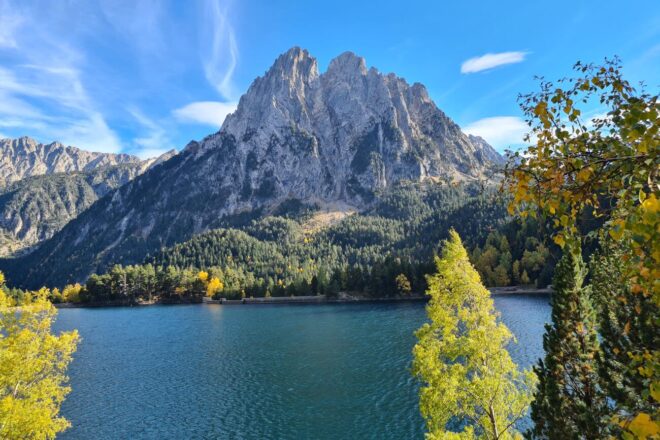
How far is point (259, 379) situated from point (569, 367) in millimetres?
53507

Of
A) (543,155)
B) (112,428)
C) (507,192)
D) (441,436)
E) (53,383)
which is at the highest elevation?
(543,155)

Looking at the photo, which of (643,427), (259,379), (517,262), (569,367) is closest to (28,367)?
(643,427)

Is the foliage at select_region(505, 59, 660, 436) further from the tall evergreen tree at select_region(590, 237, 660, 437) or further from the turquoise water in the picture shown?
the turquoise water

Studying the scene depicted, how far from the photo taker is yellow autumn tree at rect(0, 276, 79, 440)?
2397cm

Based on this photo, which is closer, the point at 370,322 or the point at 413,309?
the point at 370,322

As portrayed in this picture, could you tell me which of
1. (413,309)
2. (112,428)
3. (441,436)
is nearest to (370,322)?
(413,309)

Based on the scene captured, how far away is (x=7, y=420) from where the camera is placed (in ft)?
76.2

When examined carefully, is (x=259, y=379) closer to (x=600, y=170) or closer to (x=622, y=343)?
(x=622, y=343)

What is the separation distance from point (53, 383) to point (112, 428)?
2792 cm

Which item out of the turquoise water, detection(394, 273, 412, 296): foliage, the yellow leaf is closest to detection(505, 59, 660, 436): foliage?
the yellow leaf

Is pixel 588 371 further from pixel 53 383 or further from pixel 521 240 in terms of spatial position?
pixel 521 240

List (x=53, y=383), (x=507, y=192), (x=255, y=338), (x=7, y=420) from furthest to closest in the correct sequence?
(x=255, y=338) → (x=53, y=383) → (x=7, y=420) → (x=507, y=192)

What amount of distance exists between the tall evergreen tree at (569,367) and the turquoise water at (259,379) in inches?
953

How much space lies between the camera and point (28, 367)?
85.2 feet
